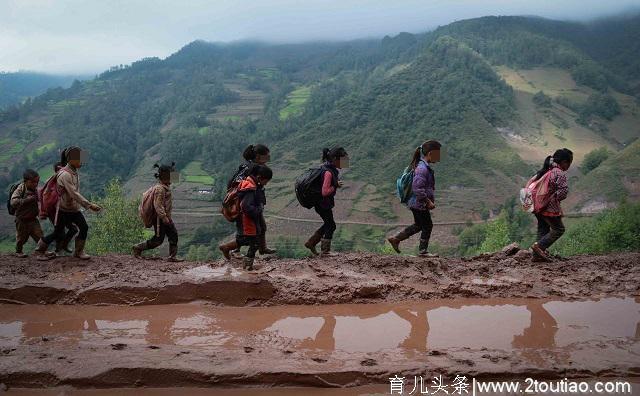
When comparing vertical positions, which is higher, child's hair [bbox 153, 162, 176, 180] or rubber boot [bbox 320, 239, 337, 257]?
child's hair [bbox 153, 162, 176, 180]

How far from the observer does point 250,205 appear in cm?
608

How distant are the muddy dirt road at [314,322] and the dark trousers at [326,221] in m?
0.45

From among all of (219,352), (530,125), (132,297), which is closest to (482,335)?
(219,352)

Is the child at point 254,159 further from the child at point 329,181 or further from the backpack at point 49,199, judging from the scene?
the backpack at point 49,199

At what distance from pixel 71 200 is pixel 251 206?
2550mm

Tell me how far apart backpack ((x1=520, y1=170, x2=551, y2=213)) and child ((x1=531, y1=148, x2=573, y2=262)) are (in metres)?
0.04

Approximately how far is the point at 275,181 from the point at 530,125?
28177 mm

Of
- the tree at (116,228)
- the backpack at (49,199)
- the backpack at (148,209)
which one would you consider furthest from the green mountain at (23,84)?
the backpack at (148,209)

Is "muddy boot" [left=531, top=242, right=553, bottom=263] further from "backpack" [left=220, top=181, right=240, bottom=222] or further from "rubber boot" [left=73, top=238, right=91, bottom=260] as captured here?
"rubber boot" [left=73, top=238, right=91, bottom=260]

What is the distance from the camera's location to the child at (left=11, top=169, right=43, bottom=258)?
7.16 meters

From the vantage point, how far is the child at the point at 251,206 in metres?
6.11

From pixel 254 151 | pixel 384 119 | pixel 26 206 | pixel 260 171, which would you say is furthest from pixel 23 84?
pixel 260 171

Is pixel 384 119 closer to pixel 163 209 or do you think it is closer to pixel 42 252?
pixel 163 209

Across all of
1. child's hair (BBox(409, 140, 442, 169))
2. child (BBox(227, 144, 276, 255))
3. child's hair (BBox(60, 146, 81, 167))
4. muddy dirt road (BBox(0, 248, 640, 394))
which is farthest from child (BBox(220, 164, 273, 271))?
child's hair (BBox(60, 146, 81, 167))
